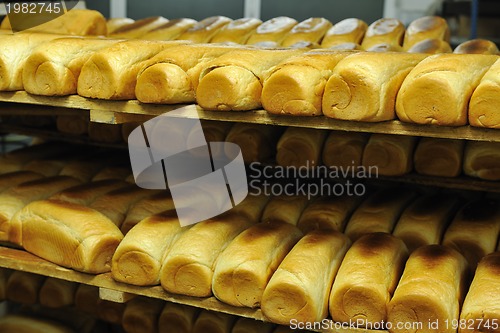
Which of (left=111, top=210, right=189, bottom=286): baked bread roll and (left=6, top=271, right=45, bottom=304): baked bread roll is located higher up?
(left=111, top=210, right=189, bottom=286): baked bread roll

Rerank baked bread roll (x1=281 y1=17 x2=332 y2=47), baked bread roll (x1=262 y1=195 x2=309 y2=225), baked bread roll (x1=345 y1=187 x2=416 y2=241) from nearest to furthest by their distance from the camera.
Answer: baked bread roll (x1=345 y1=187 x2=416 y2=241), baked bread roll (x1=262 y1=195 x2=309 y2=225), baked bread roll (x1=281 y1=17 x2=332 y2=47)

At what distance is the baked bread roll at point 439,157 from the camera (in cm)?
229

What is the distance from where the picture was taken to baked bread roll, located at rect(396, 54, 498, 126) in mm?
1796

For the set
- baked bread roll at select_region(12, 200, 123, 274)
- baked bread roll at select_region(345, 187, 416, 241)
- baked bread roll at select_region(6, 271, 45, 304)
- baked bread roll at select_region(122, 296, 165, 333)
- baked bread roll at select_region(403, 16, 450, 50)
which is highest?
baked bread roll at select_region(403, 16, 450, 50)

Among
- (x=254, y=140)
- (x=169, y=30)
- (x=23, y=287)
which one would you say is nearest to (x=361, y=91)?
(x=254, y=140)

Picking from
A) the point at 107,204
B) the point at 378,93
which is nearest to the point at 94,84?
the point at 107,204

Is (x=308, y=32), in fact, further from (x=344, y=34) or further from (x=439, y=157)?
(x=439, y=157)

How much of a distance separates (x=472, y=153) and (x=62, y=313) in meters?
2.01

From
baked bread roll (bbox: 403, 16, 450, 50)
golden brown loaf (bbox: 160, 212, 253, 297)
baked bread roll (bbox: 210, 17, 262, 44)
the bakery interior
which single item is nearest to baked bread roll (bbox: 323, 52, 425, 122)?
the bakery interior

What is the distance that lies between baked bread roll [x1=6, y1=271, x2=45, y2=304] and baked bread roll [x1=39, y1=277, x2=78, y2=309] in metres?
0.04

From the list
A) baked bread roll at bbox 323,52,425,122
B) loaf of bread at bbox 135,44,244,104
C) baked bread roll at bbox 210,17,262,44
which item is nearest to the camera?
baked bread roll at bbox 323,52,425,122

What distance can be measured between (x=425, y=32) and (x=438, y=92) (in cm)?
120

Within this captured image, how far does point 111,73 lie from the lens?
2189mm

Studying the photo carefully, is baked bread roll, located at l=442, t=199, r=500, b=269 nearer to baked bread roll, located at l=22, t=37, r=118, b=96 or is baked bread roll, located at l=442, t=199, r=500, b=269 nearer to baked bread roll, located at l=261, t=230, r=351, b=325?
baked bread roll, located at l=261, t=230, r=351, b=325
